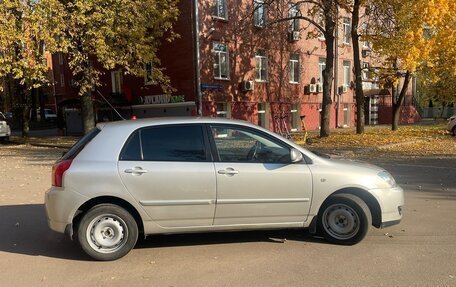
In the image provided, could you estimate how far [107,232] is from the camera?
5199 millimetres

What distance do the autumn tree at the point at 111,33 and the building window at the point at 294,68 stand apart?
34.7 ft

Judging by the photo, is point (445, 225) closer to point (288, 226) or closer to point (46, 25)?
point (288, 226)

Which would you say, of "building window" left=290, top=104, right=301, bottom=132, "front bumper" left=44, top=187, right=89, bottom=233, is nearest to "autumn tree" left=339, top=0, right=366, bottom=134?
"building window" left=290, top=104, right=301, bottom=132

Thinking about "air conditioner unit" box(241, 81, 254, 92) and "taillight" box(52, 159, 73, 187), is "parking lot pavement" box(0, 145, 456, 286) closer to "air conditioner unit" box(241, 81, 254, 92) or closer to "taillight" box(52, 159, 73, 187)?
"taillight" box(52, 159, 73, 187)

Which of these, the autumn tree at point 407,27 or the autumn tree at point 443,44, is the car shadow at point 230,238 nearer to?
the autumn tree at point 407,27

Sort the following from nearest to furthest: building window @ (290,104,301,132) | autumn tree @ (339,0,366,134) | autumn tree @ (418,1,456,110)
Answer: autumn tree @ (418,1,456,110) < autumn tree @ (339,0,366,134) < building window @ (290,104,301,132)

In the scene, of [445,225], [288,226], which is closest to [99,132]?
[288,226]

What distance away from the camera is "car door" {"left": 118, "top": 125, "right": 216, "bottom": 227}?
5.14m

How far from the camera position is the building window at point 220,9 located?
23297 mm

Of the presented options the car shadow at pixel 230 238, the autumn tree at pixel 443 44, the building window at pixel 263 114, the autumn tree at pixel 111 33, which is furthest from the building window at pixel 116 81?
the car shadow at pixel 230 238

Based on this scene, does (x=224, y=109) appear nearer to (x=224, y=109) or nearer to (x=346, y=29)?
(x=224, y=109)

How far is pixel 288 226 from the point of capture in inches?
217

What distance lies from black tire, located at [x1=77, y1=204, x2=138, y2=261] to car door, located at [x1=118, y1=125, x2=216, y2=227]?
287mm

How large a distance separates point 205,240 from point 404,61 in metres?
14.1
